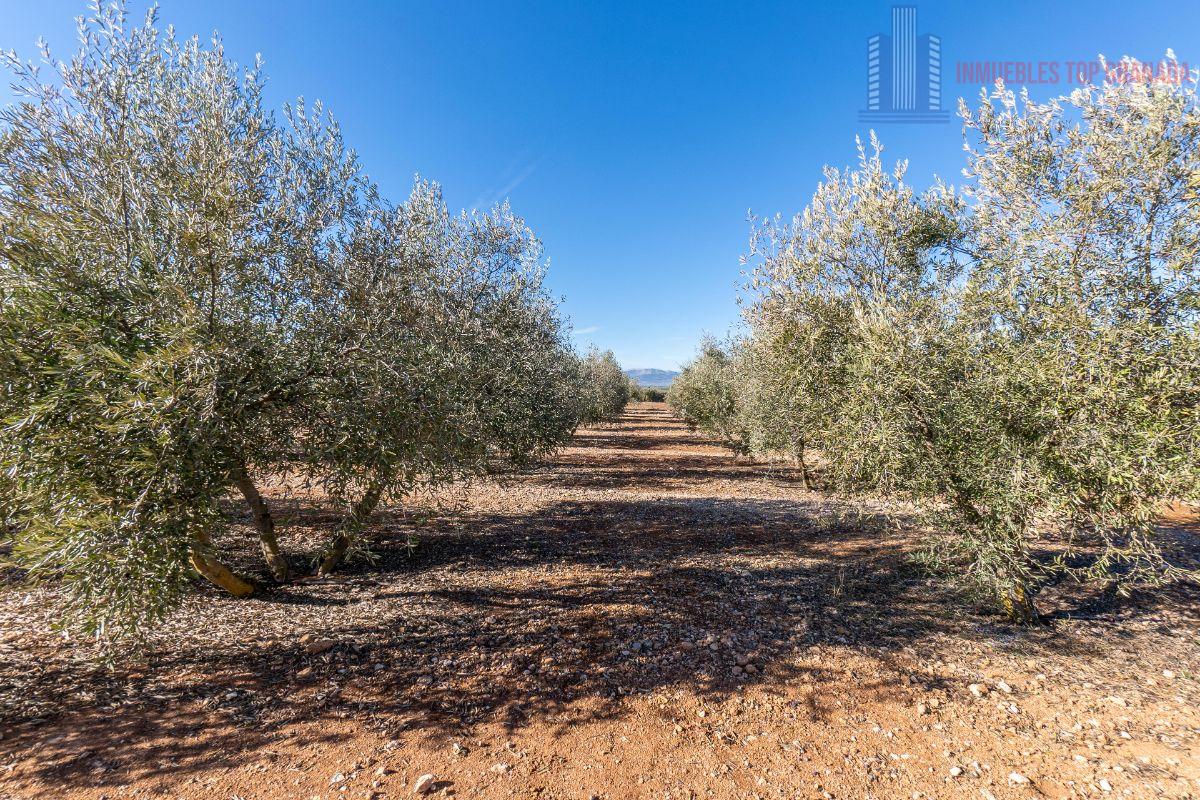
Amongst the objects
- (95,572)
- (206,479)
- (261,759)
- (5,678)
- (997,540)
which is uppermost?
(206,479)

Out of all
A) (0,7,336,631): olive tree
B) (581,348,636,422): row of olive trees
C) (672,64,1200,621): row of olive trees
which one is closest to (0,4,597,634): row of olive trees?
(0,7,336,631): olive tree

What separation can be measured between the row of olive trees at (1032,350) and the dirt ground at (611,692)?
1722 millimetres

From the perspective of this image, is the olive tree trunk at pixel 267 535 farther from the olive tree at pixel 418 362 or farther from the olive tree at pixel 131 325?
the olive tree at pixel 131 325

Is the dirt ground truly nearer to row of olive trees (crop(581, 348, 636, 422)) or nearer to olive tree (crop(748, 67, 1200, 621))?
olive tree (crop(748, 67, 1200, 621))

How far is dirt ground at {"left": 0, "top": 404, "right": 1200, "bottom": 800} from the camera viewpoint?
16.7ft

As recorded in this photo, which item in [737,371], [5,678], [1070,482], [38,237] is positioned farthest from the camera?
[737,371]

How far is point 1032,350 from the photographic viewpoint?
277 inches

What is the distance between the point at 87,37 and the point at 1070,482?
55.1 feet

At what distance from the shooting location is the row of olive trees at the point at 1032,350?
6.38 m

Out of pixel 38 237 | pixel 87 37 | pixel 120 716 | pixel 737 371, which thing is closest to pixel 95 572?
pixel 120 716

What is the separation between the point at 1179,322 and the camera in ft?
21.3

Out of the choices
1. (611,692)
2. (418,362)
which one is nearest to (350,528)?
(418,362)

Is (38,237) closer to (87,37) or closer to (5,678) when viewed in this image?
(87,37)

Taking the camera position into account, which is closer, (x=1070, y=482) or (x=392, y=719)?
(x=392, y=719)
